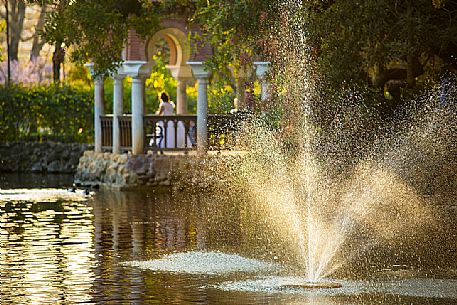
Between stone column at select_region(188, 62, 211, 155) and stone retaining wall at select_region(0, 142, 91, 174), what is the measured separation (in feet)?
34.2

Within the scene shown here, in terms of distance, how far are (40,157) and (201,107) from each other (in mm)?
11998

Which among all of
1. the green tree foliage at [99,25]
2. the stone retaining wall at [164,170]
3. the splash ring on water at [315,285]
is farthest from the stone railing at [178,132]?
the splash ring on water at [315,285]

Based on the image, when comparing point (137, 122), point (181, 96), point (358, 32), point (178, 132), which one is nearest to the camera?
point (358, 32)

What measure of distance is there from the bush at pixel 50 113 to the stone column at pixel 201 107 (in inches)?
466

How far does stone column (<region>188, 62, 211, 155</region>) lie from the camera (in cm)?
3194

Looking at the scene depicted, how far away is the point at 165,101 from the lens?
1368 inches

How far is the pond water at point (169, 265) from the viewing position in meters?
13.8

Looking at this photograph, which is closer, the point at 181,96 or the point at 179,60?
the point at 179,60

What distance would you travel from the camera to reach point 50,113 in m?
43.9

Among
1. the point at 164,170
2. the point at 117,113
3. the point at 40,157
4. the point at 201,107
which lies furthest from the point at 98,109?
the point at 40,157

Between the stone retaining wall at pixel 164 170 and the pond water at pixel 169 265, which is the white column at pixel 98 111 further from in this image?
the pond water at pixel 169 265

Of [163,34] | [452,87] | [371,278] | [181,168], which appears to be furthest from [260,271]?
[163,34]

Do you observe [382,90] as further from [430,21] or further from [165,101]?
[165,101]

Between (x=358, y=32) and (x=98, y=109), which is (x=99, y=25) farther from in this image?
(x=358, y=32)
